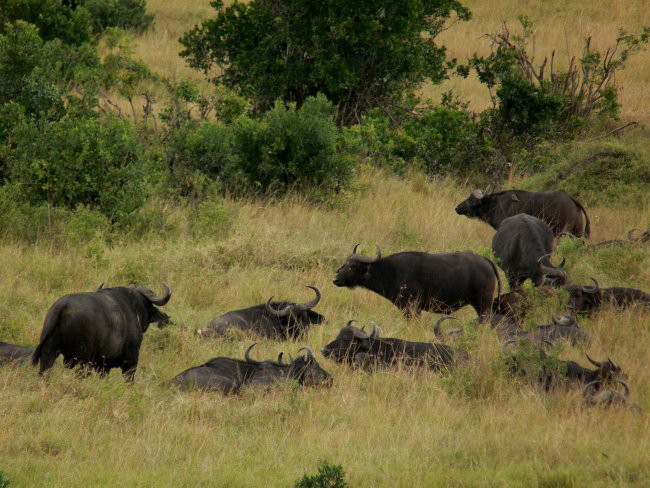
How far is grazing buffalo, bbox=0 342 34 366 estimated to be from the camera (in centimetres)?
903

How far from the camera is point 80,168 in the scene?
14.4 m

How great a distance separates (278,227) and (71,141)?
3191 mm

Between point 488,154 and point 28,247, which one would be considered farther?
point 488,154

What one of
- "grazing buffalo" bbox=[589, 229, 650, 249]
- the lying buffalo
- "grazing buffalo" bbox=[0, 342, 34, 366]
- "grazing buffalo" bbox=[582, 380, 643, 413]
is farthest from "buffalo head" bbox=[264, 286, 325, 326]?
"grazing buffalo" bbox=[589, 229, 650, 249]

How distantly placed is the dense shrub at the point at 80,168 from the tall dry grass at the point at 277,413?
154cm

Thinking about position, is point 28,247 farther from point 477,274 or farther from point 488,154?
point 488,154

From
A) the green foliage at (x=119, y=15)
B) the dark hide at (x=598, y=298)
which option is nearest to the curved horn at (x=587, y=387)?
the dark hide at (x=598, y=298)

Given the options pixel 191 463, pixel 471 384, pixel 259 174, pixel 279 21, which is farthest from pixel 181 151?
pixel 191 463

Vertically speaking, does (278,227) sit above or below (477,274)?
below

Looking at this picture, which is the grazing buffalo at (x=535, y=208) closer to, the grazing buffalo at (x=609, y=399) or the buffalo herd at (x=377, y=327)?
the buffalo herd at (x=377, y=327)

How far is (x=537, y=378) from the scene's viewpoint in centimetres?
877

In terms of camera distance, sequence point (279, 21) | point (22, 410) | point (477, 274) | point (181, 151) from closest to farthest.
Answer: point (22, 410) → point (477, 274) → point (181, 151) → point (279, 21)

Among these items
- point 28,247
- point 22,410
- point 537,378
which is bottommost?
point 28,247

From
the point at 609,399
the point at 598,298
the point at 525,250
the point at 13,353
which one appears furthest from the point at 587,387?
the point at 525,250
